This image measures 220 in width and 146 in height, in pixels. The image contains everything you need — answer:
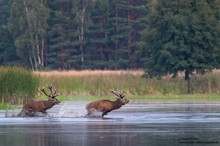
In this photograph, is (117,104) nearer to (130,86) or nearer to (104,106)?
(104,106)

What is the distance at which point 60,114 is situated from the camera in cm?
3130

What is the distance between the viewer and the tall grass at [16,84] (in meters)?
37.2

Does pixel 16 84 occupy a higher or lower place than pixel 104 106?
higher

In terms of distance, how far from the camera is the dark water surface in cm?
1998

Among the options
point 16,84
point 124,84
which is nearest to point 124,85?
point 124,84

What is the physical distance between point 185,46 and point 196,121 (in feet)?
86.1

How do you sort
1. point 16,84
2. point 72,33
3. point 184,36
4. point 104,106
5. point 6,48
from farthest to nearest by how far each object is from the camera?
point 6,48
point 72,33
point 184,36
point 16,84
point 104,106

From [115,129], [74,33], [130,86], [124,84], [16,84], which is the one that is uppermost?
[74,33]

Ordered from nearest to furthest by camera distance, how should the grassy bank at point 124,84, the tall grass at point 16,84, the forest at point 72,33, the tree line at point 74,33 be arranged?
1. the tall grass at point 16,84
2. the grassy bank at point 124,84
3. the forest at point 72,33
4. the tree line at point 74,33

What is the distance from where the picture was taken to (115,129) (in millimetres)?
23922

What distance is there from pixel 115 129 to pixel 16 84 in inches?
556

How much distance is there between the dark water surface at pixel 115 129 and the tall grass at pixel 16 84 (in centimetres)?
482

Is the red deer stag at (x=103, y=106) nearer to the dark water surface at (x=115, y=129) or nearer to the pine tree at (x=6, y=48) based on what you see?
the dark water surface at (x=115, y=129)

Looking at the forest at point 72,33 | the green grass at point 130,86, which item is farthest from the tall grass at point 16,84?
the forest at point 72,33
